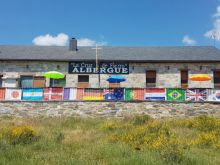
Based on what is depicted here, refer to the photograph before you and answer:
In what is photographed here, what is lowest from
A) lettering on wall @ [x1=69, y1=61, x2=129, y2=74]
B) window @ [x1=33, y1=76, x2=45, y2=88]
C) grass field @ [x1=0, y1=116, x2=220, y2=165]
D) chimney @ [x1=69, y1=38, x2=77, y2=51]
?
grass field @ [x1=0, y1=116, x2=220, y2=165]

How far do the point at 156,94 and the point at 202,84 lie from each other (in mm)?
6782

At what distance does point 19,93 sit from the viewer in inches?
781

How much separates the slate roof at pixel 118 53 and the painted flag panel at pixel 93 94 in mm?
5640

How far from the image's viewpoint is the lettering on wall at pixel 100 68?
978 inches

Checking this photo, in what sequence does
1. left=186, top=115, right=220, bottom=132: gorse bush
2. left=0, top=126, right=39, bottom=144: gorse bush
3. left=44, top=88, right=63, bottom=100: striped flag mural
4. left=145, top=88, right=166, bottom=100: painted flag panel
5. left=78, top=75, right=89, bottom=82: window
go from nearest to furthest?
left=0, top=126, right=39, bottom=144: gorse bush
left=186, top=115, right=220, bottom=132: gorse bush
left=145, top=88, right=166, bottom=100: painted flag panel
left=44, top=88, right=63, bottom=100: striped flag mural
left=78, top=75, right=89, bottom=82: window

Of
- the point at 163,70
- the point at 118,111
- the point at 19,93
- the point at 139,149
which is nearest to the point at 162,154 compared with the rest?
the point at 139,149

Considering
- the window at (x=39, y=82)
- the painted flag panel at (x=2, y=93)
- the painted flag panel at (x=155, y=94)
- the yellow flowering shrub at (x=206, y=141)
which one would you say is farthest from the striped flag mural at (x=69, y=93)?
the yellow flowering shrub at (x=206, y=141)

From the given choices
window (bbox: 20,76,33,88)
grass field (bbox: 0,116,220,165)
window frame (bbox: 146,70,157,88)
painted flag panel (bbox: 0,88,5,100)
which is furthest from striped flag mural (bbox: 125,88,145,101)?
window (bbox: 20,76,33,88)

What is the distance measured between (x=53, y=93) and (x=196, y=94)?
29.6ft

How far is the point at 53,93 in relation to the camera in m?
19.7

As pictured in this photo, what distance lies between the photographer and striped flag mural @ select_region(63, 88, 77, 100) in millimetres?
19656

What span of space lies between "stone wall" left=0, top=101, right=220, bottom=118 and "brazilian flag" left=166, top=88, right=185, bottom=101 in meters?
0.34

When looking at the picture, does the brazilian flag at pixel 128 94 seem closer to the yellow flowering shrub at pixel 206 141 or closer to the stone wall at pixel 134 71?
the stone wall at pixel 134 71

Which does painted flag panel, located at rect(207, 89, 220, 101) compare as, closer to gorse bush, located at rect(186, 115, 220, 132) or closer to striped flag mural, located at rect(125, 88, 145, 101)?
gorse bush, located at rect(186, 115, 220, 132)
